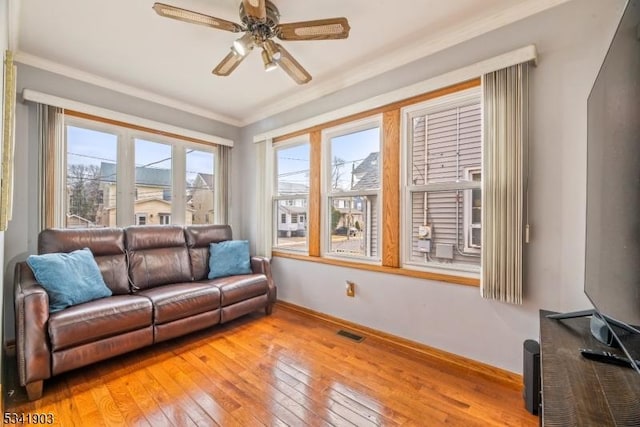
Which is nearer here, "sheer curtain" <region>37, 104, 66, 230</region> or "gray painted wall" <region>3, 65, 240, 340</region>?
"gray painted wall" <region>3, 65, 240, 340</region>

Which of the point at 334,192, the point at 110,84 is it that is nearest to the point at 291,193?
the point at 334,192

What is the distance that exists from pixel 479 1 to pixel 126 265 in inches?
146

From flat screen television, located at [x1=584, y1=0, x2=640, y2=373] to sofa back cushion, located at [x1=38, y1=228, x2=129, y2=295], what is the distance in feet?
11.1

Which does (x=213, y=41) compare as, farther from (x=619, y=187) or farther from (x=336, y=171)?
(x=619, y=187)

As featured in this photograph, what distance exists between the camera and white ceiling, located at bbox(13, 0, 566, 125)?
1959 millimetres

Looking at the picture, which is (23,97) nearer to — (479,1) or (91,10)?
(91,10)

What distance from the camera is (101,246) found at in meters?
2.69

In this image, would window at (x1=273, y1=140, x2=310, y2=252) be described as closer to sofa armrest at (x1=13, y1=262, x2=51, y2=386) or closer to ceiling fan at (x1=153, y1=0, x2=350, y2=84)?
ceiling fan at (x1=153, y1=0, x2=350, y2=84)

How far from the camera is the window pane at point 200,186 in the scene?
12.6 feet

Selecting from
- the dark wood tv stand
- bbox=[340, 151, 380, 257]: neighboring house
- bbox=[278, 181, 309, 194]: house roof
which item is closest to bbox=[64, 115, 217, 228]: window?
bbox=[278, 181, 309, 194]: house roof

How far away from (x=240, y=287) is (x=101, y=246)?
1366 mm

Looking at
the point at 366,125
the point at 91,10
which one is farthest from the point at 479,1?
the point at 91,10

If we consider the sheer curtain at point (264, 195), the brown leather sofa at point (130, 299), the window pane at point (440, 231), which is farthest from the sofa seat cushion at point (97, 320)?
the window pane at point (440, 231)

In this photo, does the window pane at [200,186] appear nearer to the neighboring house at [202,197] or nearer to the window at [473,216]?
the neighboring house at [202,197]
